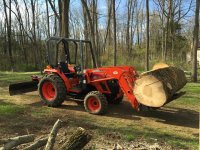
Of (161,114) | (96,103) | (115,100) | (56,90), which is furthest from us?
(115,100)

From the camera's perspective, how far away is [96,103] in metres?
8.88

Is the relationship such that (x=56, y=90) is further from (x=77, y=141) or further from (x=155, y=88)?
(x=77, y=141)

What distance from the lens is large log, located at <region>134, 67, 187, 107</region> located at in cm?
772

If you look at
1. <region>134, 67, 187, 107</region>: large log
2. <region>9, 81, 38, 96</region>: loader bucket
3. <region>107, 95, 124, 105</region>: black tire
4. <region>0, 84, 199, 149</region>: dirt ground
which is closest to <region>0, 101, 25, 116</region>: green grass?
<region>0, 84, 199, 149</region>: dirt ground

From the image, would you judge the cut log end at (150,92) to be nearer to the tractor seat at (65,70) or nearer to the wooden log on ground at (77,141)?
the tractor seat at (65,70)


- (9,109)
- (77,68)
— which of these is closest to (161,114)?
(77,68)

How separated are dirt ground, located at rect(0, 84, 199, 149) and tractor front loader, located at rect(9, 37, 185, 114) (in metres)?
0.30

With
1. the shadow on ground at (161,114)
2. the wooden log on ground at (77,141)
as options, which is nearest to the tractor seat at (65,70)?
the shadow on ground at (161,114)

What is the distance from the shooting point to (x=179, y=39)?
40.2 m

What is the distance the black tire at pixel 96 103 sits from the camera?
8.65m

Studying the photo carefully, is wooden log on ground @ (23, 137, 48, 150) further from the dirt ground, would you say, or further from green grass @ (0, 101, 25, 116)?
green grass @ (0, 101, 25, 116)

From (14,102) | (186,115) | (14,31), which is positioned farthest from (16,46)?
(186,115)

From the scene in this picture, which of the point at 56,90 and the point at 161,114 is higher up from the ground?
the point at 56,90

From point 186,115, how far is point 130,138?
3.14 meters
